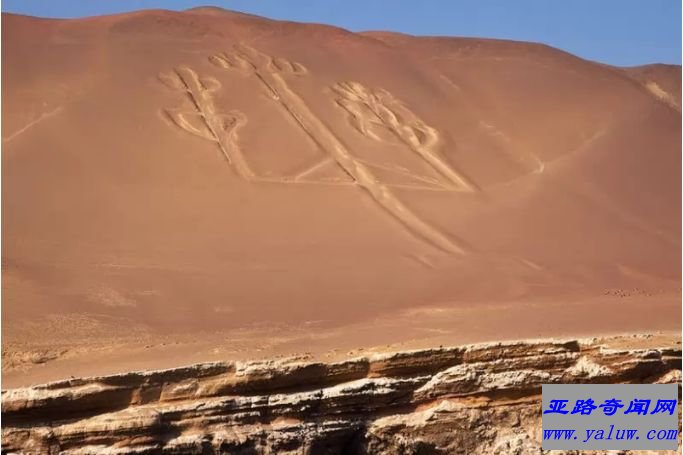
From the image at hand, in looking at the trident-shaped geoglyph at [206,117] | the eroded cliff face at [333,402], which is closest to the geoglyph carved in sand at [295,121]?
the trident-shaped geoglyph at [206,117]

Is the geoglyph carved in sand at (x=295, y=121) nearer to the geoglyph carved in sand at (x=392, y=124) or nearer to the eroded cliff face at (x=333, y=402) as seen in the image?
the geoglyph carved in sand at (x=392, y=124)

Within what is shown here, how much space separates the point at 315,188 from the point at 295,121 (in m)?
3.17

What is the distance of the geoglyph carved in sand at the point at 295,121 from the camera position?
17.0m

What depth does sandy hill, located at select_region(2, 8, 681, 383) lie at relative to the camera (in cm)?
1158

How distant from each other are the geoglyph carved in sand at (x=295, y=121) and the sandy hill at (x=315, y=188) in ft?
0.22

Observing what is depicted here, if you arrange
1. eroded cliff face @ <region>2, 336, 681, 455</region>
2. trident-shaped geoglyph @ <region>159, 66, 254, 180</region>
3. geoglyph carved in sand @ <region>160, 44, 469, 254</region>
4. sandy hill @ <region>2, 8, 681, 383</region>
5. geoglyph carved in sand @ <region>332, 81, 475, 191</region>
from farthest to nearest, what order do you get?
geoglyph carved in sand @ <region>332, 81, 475, 191</region> → trident-shaped geoglyph @ <region>159, 66, 254, 180</region> → geoglyph carved in sand @ <region>160, 44, 469, 254</region> → sandy hill @ <region>2, 8, 681, 383</region> → eroded cliff face @ <region>2, 336, 681, 455</region>

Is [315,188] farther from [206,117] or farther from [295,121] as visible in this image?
[206,117]

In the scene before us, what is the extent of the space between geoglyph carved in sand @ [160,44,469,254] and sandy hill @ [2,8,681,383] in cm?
7

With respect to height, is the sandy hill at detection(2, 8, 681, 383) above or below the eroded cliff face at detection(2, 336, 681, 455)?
above

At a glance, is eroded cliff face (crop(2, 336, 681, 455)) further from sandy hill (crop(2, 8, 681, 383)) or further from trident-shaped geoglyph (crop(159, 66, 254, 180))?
trident-shaped geoglyph (crop(159, 66, 254, 180))

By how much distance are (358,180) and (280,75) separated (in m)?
5.55

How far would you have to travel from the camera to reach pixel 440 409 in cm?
702

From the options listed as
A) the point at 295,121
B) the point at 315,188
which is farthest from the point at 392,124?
the point at 315,188

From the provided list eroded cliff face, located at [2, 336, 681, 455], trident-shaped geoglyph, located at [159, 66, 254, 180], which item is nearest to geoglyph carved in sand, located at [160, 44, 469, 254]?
trident-shaped geoglyph, located at [159, 66, 254, 180]
